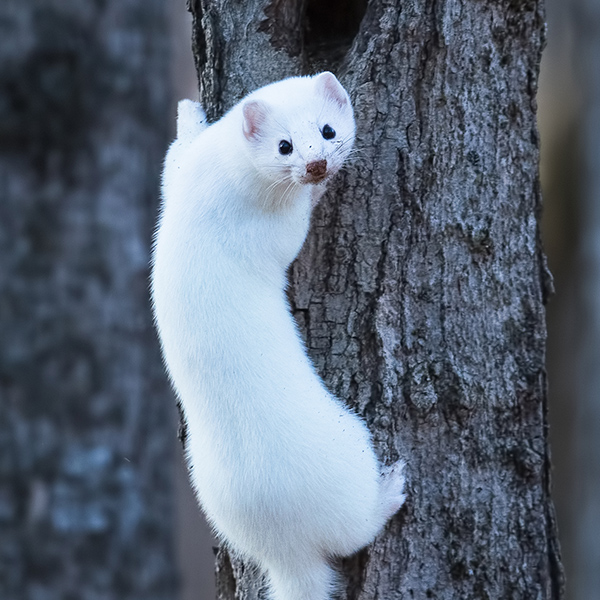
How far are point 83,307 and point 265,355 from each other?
1987 millimetres

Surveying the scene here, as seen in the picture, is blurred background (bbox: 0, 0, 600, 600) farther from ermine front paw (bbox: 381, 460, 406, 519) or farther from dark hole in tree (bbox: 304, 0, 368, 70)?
ermine front paw (bbox: 381, 460, 406, 519)

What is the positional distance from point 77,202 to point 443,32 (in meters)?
2.17

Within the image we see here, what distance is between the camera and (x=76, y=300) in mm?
4191

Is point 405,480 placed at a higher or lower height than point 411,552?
higher

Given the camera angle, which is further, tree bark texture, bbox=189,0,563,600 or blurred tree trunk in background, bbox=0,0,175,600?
blurred tree trunk in background, bbox=0,0,175,600

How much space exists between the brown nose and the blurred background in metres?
2.04

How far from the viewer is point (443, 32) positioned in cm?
274

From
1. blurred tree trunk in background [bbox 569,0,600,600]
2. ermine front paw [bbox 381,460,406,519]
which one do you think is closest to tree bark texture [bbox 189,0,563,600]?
ermine front paw [bbox 381,460,406,519]

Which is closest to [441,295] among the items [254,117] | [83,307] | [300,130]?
[300,130]

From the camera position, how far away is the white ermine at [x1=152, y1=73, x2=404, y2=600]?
7.79 feet

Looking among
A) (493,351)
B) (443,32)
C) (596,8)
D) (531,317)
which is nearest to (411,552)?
(493,351)

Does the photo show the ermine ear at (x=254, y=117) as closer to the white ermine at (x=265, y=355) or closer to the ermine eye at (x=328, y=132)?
the white ermine at (x=265, y=355)

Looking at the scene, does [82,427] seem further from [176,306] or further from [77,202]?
[176,306]

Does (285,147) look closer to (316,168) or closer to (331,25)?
(316,168)
